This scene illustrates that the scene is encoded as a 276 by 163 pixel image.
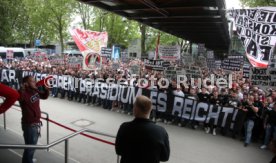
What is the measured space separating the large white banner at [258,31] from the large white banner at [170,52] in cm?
760

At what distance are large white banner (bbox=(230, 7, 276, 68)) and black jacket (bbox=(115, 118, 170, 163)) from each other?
21.8ft

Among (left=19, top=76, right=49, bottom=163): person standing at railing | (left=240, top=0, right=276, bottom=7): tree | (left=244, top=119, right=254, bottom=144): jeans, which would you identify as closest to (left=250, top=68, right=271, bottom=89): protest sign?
(left=244, top=119, right=254, bottom=144): jeans

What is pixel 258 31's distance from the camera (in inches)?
338

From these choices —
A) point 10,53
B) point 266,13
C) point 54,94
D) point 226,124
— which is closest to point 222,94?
point 226,124

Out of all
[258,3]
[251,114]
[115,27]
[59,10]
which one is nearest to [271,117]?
[251,114]

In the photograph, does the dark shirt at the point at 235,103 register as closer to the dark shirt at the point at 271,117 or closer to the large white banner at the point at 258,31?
the dark shirt at the point at 271,117

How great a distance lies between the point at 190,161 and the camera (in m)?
7.31

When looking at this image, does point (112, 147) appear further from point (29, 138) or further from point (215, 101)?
point (215, 101)

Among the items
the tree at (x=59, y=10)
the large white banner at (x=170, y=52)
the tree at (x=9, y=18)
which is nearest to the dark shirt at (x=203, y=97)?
the large white banner at (x=170, y=52)

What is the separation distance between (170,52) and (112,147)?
10.2m

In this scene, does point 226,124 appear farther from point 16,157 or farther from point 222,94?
point 16,157

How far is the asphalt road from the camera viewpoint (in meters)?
7.33

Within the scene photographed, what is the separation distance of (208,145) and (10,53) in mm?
19948

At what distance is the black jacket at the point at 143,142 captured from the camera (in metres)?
2.96
